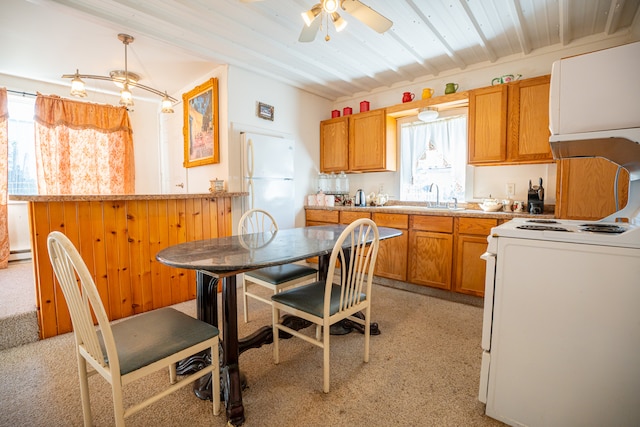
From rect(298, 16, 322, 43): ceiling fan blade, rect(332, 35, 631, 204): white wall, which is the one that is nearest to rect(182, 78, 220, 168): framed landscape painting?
rect(298, 16, 322, 43): ceiling fan blade

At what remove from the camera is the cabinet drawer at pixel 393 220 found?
3.23m

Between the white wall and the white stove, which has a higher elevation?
the white wall

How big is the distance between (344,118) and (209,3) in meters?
2.25

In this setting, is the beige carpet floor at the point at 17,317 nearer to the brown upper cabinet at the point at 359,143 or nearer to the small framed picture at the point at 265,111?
the small framed picture at the point at 265,111

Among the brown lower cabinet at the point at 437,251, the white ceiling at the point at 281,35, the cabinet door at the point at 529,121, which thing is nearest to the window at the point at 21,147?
the white ceiling at the point at 281,35

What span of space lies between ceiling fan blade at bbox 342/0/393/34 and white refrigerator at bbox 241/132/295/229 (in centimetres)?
190

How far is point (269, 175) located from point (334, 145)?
1181 mm

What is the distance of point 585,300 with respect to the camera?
3.85ft

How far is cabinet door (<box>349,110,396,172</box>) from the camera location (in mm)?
3746

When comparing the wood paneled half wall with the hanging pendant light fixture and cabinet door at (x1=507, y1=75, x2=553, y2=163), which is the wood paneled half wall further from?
cabinet door at (x1=507, y1=75, x2=553, y2=163)

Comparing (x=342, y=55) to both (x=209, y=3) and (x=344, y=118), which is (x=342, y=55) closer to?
(x=344, y=118)

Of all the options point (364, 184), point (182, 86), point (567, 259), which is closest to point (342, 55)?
point (364, 184)

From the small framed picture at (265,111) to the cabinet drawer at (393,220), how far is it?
1.81m

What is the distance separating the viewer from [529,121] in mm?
2721
